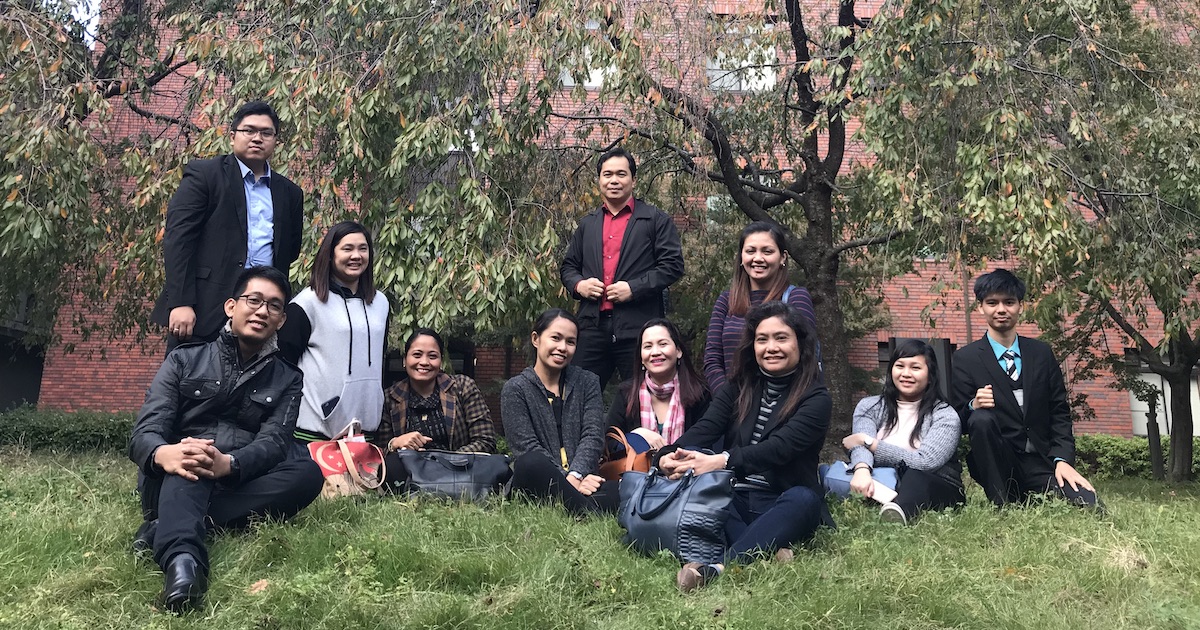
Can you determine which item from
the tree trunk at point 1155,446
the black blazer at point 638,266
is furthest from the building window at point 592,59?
the tree trunk at point 1155,446

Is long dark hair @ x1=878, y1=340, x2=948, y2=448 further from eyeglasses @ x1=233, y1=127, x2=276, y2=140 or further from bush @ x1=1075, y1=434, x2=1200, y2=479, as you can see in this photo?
bush @ x1=1075, y1=434, x2=1200, y2=479

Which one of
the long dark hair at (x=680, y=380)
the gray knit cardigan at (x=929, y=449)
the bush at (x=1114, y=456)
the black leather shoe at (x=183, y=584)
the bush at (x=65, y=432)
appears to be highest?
the long dark hair at (x=680, y=380)

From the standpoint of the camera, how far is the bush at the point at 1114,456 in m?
15.7

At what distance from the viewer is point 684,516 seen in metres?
3.69

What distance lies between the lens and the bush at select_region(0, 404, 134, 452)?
1302 centimetres

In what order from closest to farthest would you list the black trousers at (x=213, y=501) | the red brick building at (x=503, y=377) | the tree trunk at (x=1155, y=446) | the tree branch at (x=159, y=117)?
the black trousers at (x=213, y=501) < the tree branch at (x=159, y=117) < the tree trunk at (x=1155, y=446) < the red brick building at (x=503, y=377)

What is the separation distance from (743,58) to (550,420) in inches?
232

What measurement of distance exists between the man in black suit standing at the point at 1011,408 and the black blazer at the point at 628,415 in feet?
4.52

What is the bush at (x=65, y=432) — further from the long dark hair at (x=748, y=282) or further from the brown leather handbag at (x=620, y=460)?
the long dark hair at (x=748, y=282)

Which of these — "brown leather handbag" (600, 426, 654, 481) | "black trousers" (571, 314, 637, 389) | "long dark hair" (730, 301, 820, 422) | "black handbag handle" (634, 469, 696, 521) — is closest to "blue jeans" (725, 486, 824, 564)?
"black handbag handle" (634, 469, 696, 521)

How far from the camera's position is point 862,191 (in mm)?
10141

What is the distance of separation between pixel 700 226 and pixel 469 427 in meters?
5.87

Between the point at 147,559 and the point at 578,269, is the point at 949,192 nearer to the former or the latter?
the point at 578,269

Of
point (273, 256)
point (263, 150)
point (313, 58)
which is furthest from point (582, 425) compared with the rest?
point (313, 58)
